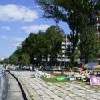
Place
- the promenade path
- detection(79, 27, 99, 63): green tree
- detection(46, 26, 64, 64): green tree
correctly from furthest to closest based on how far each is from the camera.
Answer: detection(46, 26, 64, 64): green tree < detection(79, 27, 99, 63): green tree < the promenade path

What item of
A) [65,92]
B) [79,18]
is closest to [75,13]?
[79,18]

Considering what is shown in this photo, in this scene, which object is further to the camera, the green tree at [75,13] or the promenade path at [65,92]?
the green tree at [75,13]

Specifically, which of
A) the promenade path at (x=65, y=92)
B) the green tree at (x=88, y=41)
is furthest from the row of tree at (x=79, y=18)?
the promenade path at (x=65, y=92)

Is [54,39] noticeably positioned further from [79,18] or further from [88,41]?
[88,41]

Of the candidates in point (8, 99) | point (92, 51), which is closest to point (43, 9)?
point (92, 51)

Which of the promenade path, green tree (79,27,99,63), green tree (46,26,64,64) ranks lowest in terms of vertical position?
the promenade path

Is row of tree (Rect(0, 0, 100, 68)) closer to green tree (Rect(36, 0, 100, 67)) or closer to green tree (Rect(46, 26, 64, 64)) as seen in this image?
green tree (Rect(36, 0, 100, 67))

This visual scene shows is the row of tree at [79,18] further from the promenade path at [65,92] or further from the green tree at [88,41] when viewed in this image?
the promenade path at [65,92]

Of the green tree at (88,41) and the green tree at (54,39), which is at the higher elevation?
the green tree at (54,39)

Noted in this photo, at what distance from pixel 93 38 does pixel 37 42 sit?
1830 inches

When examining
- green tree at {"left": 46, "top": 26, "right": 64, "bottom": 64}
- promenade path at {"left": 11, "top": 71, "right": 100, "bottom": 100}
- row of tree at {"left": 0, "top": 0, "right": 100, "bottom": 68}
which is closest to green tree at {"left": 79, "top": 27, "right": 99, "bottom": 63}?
row of tree at {"left": 0, "top": 0, "right": 100, "bottom": 68}

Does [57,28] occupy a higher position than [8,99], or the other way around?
[57,28]

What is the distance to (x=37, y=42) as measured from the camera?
108 m

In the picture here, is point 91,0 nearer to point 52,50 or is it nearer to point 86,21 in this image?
point 86,21
